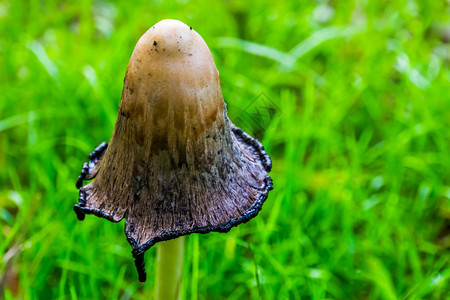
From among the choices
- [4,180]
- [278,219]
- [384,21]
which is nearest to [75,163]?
[4,180]

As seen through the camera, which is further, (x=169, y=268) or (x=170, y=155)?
(x=169, y=268)

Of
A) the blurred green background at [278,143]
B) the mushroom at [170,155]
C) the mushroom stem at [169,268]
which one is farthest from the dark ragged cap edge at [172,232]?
the blurred green background at [278,143]

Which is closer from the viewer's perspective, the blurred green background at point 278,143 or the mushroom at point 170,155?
the mushroom at point 170,155

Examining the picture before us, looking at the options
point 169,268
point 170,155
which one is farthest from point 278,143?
point 170,155

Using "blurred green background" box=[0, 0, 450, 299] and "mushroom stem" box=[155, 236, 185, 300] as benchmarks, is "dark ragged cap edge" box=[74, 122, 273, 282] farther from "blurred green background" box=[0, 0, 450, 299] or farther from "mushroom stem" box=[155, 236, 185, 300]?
"blurred green background" box=[0, 0, 450, 299]

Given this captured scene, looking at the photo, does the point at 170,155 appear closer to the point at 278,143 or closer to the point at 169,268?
the point at 169,268

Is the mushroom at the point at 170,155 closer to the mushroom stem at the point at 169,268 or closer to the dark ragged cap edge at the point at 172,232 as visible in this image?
the dark ragged cap edge at the point at 172,232

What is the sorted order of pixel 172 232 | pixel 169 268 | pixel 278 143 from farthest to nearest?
1. pixel 278 143
2. pixel 169 268
3. pixel 172 232
